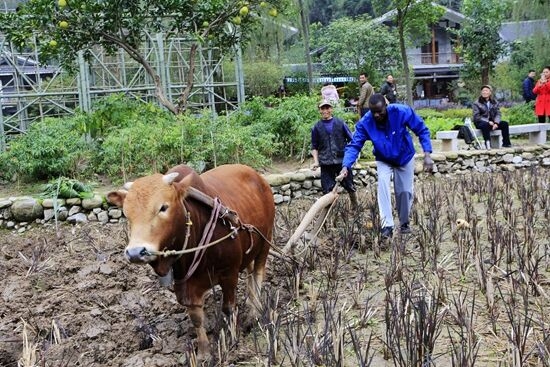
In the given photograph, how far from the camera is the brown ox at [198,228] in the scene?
10.7 feet

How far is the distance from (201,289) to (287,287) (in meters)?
1.20

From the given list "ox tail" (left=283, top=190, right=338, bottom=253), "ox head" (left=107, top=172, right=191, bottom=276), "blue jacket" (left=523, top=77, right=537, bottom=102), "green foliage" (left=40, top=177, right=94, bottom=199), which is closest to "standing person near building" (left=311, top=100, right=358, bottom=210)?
"ox tail" (left=283, top=190, right=338, bottom=253)

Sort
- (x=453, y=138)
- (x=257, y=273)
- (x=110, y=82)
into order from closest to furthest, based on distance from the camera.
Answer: (x=257, y=273)
(x=453, y=138)
(x=110, y=82)

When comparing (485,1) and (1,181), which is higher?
(485,1)

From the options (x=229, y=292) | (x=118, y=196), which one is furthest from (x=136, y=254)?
(x=229, y=292)

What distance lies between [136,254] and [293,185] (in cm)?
606

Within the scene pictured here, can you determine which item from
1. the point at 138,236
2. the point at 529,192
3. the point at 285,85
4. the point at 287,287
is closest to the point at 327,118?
the point at 529,192

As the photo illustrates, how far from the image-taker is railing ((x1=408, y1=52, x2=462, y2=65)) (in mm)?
38656

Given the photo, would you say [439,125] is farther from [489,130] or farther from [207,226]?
[207,226]

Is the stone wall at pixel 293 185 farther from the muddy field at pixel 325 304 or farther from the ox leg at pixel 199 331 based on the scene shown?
the ox leg at pixel 199 331

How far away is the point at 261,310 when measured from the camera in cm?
400

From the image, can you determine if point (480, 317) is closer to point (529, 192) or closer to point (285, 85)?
point (529, 192)

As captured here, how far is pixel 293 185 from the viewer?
9.09 m

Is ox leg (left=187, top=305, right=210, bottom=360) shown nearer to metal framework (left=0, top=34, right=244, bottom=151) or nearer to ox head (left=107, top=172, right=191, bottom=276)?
ox head (left=107, top=172, right=191, bottom=276)
